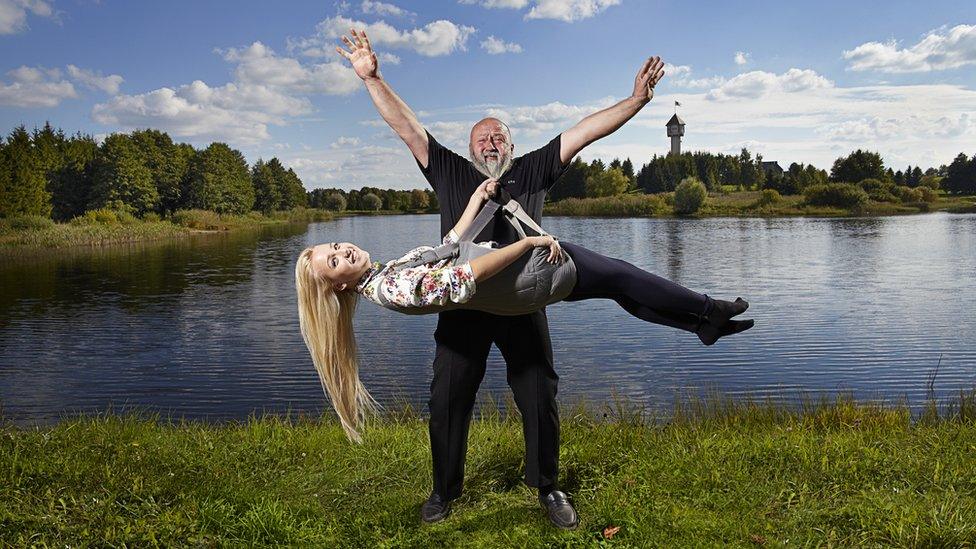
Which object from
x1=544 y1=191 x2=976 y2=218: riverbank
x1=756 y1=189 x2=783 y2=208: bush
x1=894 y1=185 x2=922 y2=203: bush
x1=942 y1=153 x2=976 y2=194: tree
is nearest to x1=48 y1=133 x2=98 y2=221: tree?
x1=544 y1=191 x2=976 y2=218: riverbank

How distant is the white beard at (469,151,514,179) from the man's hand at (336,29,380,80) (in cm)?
72

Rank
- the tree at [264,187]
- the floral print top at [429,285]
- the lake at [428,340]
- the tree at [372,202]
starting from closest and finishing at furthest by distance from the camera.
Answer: the floral print top at [429,285], the lake at [428,340], the tree at [264,187], the tree at [372,202]

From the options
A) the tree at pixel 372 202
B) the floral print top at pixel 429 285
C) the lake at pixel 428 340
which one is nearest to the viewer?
the floral print top at pixel 429 285

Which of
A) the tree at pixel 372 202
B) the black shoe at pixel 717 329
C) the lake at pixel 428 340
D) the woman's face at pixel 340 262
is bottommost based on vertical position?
the lake at pixel 428 340

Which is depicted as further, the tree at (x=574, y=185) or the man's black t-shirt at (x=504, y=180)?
the tree at (x=574, y=185)

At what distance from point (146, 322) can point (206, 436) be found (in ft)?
45.6

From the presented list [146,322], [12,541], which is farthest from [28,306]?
[12,541]

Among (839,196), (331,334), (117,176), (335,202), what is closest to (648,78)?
(331,334)

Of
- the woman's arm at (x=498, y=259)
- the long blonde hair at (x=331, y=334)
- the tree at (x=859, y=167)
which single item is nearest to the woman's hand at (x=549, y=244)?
the woman's arm at (x=498, y=259)

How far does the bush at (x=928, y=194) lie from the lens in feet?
216

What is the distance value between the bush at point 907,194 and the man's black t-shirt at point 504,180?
6904cm

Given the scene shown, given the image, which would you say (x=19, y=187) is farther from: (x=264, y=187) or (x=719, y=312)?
(x=719, y=312)

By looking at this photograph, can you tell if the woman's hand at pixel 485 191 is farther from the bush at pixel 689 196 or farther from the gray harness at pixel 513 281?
the bush at pixel 689 196

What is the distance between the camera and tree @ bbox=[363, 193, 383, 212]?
86.7 metres
